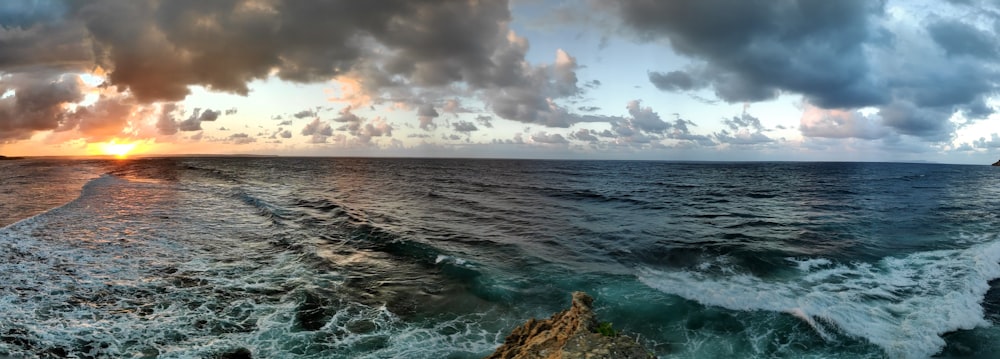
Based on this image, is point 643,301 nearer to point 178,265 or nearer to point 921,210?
point 178,265

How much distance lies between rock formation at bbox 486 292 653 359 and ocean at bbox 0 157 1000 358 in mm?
3703

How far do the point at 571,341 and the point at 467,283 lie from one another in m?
9.60

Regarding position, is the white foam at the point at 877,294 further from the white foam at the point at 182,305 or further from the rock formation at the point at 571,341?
the rock formation at the point at 571,341

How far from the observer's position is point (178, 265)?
50.6 feet

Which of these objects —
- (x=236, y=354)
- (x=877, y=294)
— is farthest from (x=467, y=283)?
(x=877, y=294)

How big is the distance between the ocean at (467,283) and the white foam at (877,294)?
7cm

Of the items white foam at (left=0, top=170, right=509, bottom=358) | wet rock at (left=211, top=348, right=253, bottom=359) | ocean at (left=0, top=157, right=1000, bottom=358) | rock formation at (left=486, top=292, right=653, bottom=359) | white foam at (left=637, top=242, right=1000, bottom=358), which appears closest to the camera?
rock formation at (left=486, top=292, right=653, bottom=359)

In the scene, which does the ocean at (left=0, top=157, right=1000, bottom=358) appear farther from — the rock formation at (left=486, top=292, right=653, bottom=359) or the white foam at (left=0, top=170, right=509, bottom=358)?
the rock formation at (left=486, top=292, right=653, bottom=359)

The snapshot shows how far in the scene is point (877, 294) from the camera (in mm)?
13422

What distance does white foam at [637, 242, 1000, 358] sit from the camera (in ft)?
35.5

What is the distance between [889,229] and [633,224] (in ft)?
46.8

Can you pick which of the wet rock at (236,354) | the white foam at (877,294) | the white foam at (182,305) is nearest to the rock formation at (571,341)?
the white foam at (182,305)

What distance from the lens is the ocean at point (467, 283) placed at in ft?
32.6

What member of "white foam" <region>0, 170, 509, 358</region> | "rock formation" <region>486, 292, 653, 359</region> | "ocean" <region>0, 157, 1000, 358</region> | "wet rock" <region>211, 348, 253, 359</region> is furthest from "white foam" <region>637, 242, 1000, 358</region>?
"wet rock" <region>211, 348, 253, 359</region>
